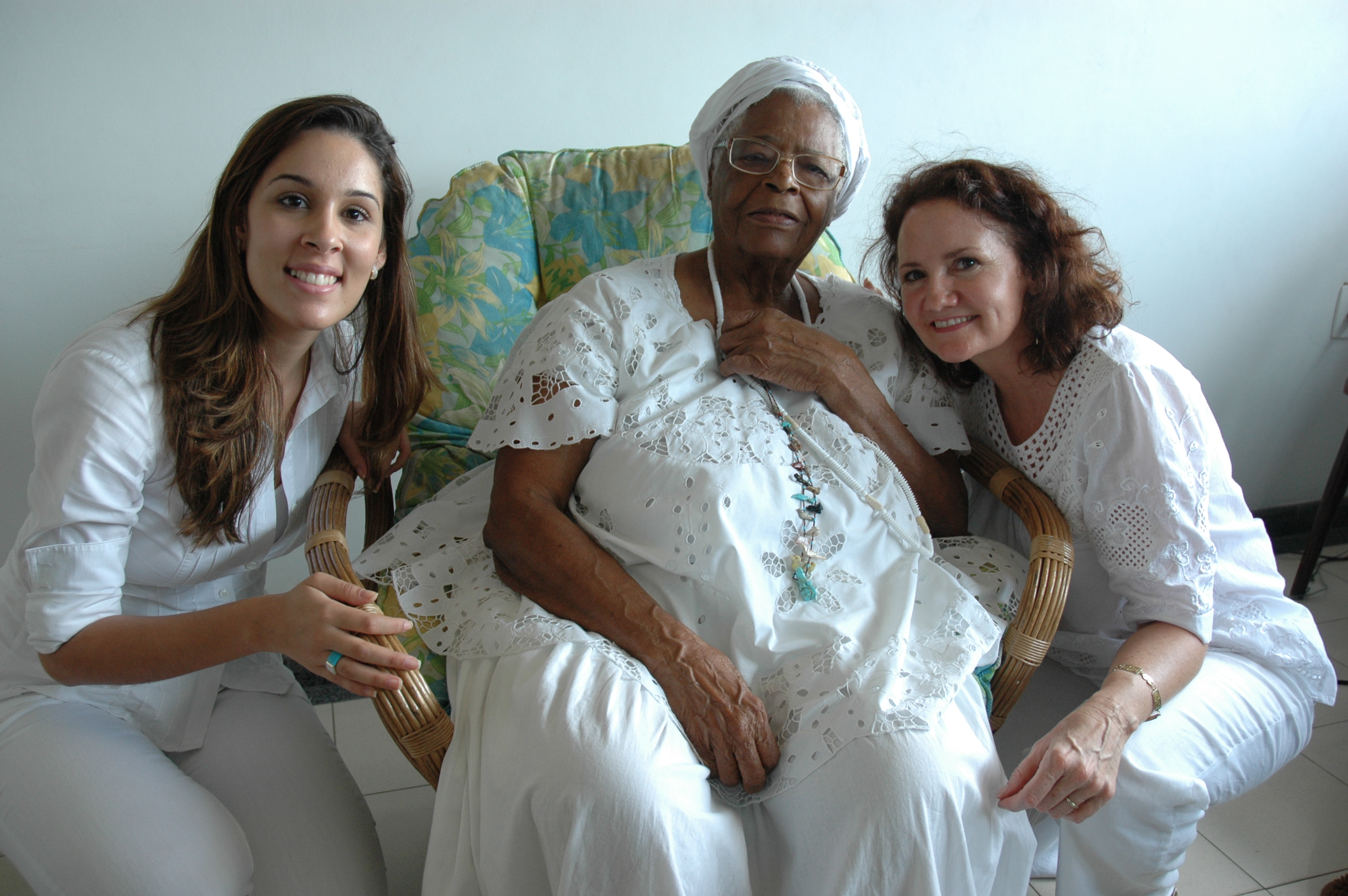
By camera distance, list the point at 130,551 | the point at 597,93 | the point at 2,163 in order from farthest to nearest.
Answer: the point at 597,93
the point at 2,163
the point at 130,551

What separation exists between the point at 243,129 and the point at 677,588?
1.29m

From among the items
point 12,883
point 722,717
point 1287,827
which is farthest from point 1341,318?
point 12,883

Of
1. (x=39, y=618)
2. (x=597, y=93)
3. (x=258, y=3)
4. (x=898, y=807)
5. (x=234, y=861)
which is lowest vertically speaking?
(x=234, y=861)

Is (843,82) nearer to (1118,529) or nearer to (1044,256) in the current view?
(1044,256)

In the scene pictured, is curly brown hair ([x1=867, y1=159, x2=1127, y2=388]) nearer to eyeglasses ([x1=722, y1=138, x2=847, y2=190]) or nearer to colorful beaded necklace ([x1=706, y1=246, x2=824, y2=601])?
eyeglasses ([x1=722, y1=138, x2=847, y2=190])

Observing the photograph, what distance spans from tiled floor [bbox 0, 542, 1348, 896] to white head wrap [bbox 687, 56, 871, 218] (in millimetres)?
1246

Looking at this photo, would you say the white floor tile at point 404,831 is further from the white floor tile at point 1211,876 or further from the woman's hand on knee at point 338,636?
the white floor tile at point 1211,876

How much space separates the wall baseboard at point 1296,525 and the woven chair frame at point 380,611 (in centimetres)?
198

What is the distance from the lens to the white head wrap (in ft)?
4.87

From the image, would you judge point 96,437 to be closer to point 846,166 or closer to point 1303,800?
point 846,166

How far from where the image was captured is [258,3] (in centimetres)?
177

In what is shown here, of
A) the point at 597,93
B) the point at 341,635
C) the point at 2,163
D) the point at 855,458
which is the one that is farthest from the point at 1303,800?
the point at 2,163

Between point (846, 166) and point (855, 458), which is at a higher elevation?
point (846, 166)

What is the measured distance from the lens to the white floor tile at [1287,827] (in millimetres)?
1729
